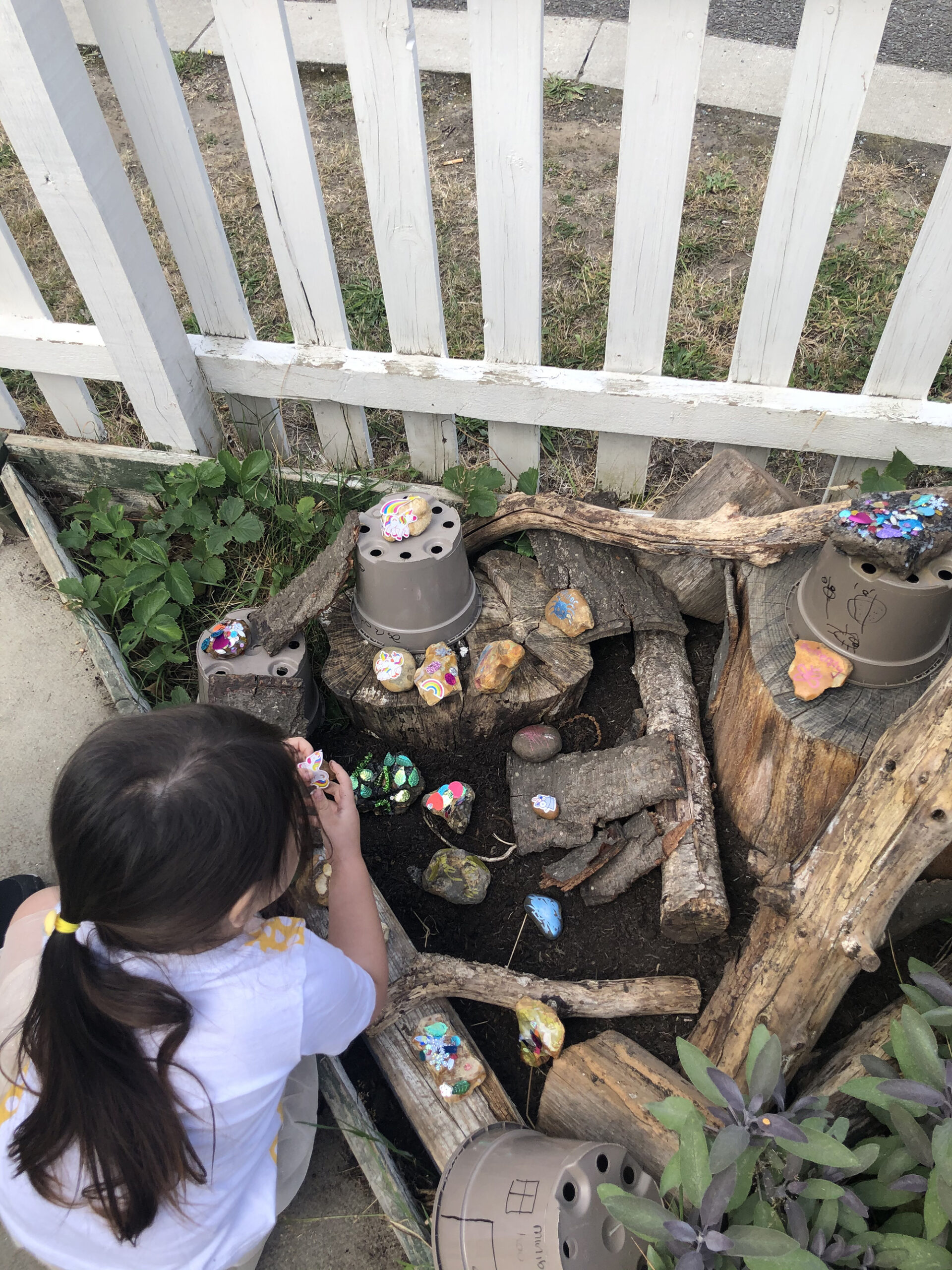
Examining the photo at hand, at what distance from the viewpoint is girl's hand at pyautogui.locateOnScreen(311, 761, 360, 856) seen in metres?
1.73

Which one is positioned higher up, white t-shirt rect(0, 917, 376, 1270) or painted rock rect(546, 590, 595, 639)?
white t-shirt rect(0, 917, 376, 1270)

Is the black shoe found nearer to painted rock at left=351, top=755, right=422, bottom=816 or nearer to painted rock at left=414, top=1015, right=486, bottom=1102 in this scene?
painted rock at left=351, top=755, right=422, bottom=816

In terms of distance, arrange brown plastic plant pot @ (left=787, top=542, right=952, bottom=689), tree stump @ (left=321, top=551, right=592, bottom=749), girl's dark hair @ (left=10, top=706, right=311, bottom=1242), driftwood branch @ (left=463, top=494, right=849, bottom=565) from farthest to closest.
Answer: tree stump @ (left=321, top=551, right=592, bottom=749), driftwood branch @ (left=463, top=494, right=849, bottom=565), brown plastic plant pot @ (left=787, top=542, right=952, bottom=689), girl's dark hair @ (left=10, top=706, right=311, bottom=1242)

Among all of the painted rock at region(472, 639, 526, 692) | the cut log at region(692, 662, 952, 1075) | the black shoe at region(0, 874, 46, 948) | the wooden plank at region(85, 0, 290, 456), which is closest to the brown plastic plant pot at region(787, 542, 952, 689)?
the cut log at region(692, 662, 952, 1075)

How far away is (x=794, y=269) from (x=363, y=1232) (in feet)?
7.47

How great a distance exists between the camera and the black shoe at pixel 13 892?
79.0 inches

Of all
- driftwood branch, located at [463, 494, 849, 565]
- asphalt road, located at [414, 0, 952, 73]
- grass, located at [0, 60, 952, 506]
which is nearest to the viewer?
driftwood branch, located at [463, 494, 849, 565]

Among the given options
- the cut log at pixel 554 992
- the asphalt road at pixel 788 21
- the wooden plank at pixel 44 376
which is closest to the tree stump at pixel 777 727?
the cut log at pixel 554 992

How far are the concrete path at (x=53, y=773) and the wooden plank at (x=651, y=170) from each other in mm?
1736

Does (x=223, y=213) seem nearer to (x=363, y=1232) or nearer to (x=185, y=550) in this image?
(x=185, y=550)

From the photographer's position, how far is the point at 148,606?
238cm

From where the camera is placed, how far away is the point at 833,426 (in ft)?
7.65

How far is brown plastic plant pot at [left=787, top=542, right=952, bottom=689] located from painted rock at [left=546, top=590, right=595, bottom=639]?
0.53 m

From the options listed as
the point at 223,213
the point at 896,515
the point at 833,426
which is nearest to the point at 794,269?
the point at 833,426
